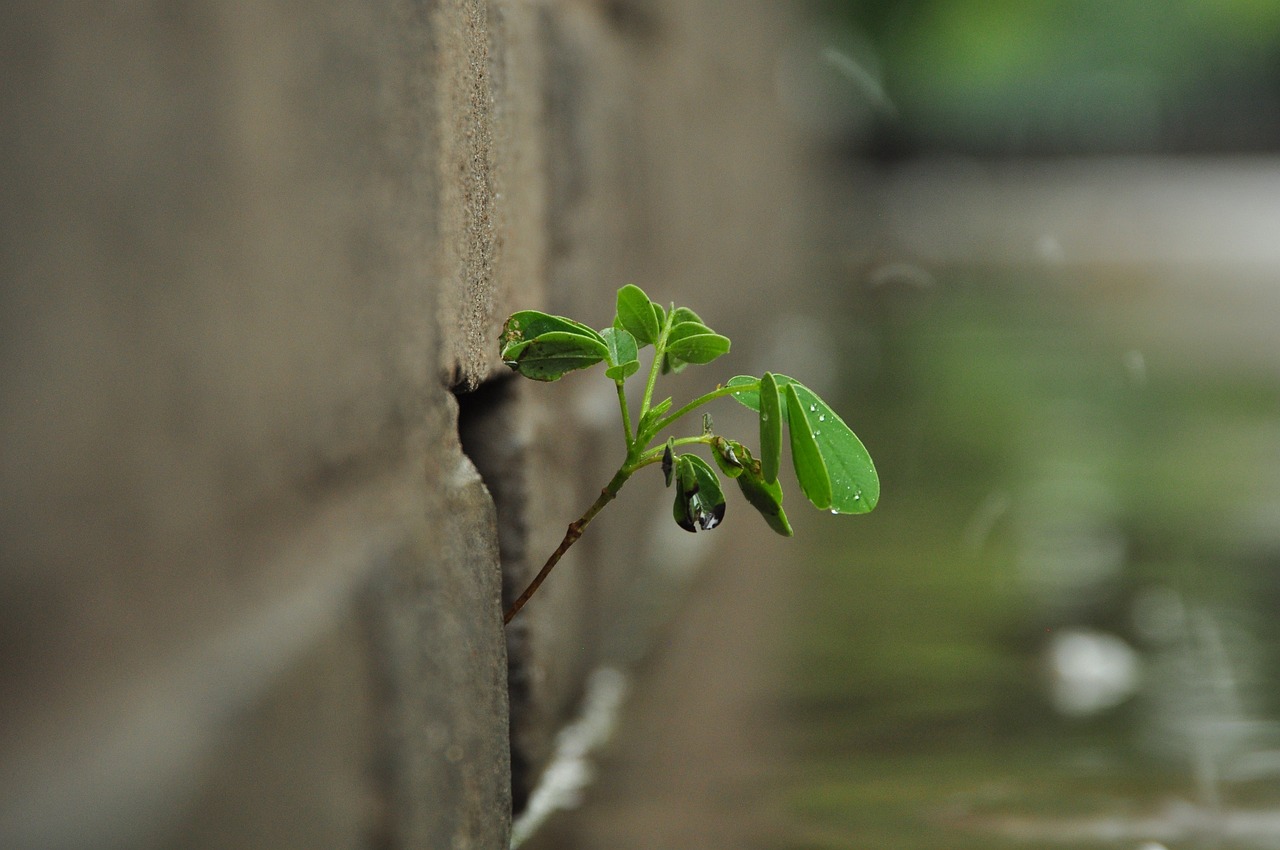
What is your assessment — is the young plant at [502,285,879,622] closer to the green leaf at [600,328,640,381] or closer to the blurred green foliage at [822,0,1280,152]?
the green leaf at [600,328,640,381]

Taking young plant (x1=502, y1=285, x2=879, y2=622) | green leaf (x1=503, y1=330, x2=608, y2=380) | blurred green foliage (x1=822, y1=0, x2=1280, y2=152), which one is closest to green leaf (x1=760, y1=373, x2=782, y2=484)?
young plant (x1=502, y1=285, x2=879, y2=622)

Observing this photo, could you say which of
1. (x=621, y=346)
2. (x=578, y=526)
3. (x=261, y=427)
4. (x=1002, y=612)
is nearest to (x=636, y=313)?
(x=621, y=346)

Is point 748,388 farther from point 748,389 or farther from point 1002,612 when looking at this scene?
point 1002,612

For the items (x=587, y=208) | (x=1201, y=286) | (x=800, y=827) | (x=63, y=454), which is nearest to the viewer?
(x=63, y=454)

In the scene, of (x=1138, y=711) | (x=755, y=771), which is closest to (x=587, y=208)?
(x=755, y=771)

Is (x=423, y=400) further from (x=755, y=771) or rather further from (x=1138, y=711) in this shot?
(x=1138, y=711)

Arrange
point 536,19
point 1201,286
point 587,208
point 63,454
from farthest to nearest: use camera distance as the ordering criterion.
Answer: point 1201,286 < point 587,208 < point 536,19 < point 63,454

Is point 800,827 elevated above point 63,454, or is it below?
below

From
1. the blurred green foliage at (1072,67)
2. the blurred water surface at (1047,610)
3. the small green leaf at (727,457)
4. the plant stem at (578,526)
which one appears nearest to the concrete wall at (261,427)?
the plant stem at (578,526)
